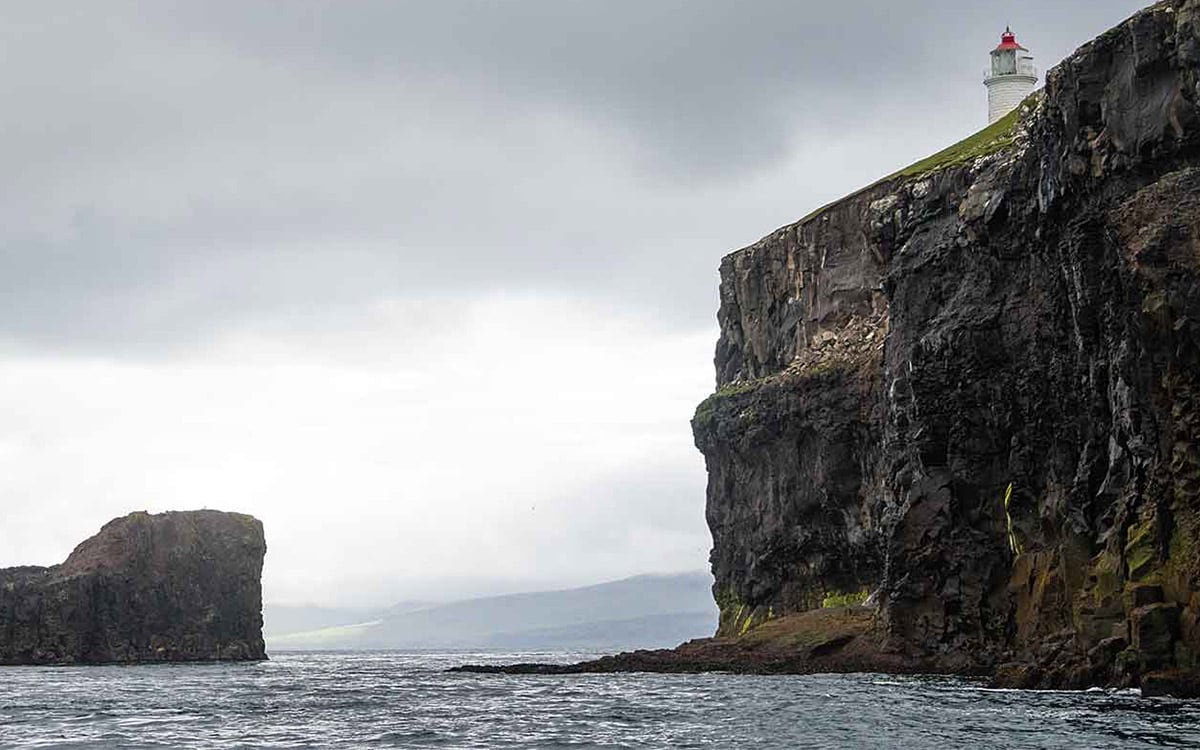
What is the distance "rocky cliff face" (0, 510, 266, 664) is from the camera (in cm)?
18450

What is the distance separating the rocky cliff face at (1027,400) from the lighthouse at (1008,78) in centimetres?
2144

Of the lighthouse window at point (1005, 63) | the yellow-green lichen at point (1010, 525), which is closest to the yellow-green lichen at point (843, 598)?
the yellow-green lichen at point (1010, 525)

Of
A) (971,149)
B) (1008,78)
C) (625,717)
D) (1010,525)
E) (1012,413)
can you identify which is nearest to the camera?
(625,717)

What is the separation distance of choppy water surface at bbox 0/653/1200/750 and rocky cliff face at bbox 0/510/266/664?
312ft

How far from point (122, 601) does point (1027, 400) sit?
447 feet

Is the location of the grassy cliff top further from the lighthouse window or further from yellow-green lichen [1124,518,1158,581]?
yellow-green lichen [1124,518,1158,581]

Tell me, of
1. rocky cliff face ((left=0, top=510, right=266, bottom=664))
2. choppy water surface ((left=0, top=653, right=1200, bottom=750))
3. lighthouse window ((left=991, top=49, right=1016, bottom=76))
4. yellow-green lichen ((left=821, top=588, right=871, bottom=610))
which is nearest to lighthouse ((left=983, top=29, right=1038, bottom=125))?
lighthouse window ((left=991, top=49, right=1016, bottom=76))

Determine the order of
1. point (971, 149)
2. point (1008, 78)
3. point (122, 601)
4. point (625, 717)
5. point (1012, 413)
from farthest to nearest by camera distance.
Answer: point (122, 601)
point (1008, 78)
point (971, 149)
point (1012, 413)
point (625, 717)

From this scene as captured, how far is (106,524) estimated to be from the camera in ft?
643

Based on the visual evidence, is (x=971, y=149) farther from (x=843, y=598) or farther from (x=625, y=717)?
(x=625, y=717)

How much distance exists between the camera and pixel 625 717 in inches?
2446

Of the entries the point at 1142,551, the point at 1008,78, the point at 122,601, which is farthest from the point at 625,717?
the point at 122,601

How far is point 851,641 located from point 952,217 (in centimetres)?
2904

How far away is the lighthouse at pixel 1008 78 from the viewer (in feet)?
508
